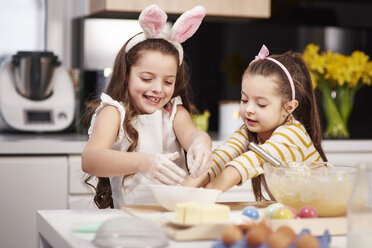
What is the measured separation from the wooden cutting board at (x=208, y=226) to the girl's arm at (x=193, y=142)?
11 cm

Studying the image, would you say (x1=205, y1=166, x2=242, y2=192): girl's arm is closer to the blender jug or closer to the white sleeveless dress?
the white sleeveless dress

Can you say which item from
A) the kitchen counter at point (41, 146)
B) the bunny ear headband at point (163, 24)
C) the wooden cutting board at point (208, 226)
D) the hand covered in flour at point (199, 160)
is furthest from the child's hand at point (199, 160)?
the kitchen counter at point (41, 146)

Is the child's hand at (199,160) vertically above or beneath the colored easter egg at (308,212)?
above

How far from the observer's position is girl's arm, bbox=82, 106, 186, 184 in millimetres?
1322

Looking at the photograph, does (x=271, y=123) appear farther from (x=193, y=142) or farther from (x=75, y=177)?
(x=75, y=177)

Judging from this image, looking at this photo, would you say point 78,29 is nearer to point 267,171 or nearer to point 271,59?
point 271,59

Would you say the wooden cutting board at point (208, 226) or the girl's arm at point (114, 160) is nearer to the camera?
the wooden cutting board at point (208, 226)

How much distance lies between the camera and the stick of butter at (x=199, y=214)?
1.14 metres

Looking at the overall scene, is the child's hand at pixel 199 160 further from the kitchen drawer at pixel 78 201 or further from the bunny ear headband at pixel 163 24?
the kitchen drawer at pixel 78 201

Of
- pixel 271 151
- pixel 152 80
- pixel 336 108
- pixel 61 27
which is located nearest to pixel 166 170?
pixel 271 151

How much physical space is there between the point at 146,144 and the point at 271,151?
428 mm

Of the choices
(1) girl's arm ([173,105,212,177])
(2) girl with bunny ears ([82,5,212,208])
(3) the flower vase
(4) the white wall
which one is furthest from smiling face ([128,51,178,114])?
(4) the white wall

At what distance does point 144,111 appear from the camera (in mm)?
1770

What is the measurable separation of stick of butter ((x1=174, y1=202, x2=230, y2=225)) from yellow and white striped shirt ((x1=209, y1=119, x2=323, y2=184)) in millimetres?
350
